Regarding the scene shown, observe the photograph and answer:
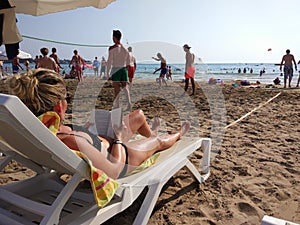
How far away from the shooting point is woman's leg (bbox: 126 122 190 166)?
2057 mm

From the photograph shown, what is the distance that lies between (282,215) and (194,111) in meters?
3.98

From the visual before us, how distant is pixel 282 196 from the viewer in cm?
228

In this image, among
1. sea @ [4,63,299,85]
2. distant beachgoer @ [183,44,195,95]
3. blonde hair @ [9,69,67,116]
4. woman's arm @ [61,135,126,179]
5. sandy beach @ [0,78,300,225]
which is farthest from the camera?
sea @ [4,63,299,85]

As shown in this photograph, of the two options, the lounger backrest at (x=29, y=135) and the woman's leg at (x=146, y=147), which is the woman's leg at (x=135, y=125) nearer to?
the woman's leg at (x=146, y=147)

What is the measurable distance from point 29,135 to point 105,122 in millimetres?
1024

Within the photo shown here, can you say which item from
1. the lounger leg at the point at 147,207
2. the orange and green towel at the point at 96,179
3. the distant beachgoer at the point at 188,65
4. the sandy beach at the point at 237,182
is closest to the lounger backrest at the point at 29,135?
the orange and green towel at the point at 96,179

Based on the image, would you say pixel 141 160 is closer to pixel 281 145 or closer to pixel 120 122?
pixel 120 122

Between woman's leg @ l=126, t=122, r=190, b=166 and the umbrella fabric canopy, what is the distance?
7.65 feet

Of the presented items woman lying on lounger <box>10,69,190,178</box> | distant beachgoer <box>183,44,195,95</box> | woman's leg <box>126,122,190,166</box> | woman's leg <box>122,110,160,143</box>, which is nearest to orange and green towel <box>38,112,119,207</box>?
woman lying on lounger <box>10,69,190,178</box>

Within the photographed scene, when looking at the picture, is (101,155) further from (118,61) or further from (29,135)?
(118,61)

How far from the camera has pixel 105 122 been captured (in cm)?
220

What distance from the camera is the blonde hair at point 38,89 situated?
4.81ft

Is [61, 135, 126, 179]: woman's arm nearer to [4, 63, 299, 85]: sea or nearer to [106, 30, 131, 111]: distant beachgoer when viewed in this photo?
[106, 30, 131, 111]: distant beachgoer

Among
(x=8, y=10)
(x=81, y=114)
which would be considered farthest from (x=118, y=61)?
→ (x=8, y=10)
